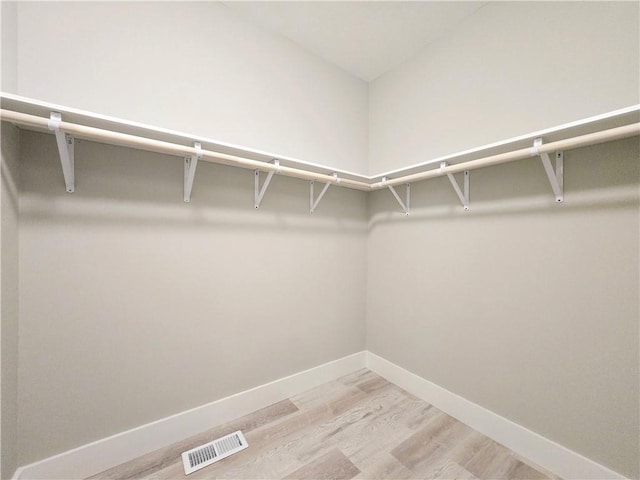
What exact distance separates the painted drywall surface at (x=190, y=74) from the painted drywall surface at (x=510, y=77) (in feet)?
1.67

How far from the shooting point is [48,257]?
1.10m

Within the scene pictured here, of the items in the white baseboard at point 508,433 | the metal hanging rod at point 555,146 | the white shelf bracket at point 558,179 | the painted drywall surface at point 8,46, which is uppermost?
the painted drywall surface at point 8,46

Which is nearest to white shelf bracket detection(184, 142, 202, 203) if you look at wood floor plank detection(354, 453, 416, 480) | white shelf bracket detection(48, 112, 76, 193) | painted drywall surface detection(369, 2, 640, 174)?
white shelf bracket detection(48, 112, 76, 193)

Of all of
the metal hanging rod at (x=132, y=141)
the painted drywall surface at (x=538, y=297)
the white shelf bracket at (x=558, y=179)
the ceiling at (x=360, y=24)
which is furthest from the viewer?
the ceiling at (x=360, y=24)

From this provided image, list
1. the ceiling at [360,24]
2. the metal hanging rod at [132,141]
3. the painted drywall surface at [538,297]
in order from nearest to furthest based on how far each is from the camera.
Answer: the metal hanging rod at [132,141] → the painted drywall surface at [538,297] → the ceiling at [360,24]

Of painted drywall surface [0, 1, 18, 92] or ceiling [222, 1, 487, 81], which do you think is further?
ceiling [222, 1, 487, 81]

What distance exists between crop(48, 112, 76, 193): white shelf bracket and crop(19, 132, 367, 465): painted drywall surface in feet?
0.13

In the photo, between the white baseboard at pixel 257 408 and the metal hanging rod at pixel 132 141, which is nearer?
the metal hanging rod at pixel 132 141

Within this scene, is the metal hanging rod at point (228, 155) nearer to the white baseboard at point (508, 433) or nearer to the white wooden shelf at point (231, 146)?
the white wooden shelf at point (231, 146)

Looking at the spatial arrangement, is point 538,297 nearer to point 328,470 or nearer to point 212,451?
point 328,470

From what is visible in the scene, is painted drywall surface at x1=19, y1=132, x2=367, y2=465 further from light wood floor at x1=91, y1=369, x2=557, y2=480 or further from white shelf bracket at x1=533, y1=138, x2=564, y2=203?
white shelf bracket at x1=533, y1=138, x2=564, y2=203

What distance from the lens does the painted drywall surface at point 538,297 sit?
107 cm

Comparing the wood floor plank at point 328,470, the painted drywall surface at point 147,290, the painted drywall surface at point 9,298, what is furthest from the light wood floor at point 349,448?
the painted drywall surface at point 9,298

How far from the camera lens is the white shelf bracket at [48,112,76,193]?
0.93 meters
